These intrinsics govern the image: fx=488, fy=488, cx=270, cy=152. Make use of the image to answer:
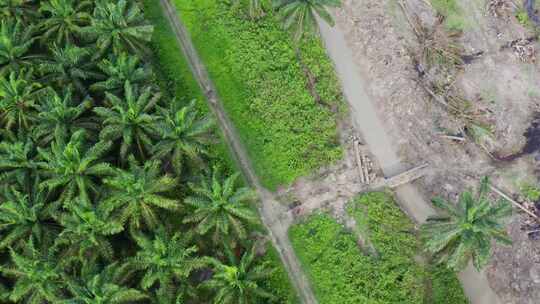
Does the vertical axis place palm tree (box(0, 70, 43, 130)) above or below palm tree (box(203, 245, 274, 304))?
above

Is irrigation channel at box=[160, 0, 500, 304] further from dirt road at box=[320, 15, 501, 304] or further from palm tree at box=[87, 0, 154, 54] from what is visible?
palm tree at box=[87, 0, 154, 54]

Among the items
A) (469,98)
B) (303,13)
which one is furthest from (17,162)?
(469,98)

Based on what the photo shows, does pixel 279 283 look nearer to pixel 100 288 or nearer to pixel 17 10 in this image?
pixel 100 288

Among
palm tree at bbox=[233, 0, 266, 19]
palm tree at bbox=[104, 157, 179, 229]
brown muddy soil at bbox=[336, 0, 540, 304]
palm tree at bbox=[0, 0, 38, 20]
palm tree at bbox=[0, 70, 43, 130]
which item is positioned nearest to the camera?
palm tree at bbox=[104, 157, 179, 229]

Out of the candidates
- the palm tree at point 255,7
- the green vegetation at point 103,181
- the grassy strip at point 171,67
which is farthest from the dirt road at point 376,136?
the grassy strip at point 171,67

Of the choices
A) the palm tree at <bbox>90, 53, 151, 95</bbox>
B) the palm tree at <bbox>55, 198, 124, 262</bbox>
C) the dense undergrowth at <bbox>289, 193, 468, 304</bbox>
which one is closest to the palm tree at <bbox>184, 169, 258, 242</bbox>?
the palm tree at <bbox>55, 198, 124, 262</bbox>

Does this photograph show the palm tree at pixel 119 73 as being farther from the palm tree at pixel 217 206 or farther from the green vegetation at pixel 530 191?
the green vegetation at pixel 530 191
